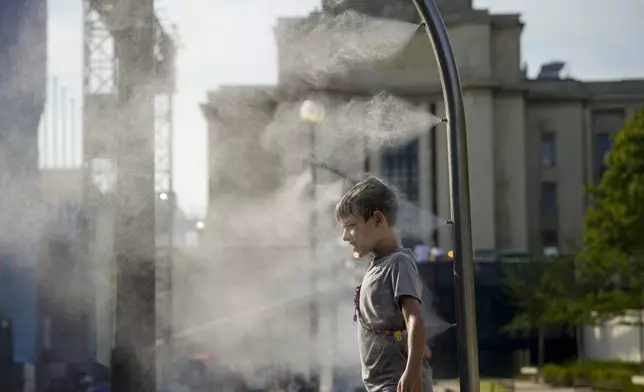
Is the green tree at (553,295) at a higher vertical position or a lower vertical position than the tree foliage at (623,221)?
lower

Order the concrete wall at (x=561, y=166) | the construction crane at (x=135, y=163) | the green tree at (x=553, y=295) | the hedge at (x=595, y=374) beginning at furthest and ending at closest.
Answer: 1. the concrete wall at (x=561, y=166)
2. the green tree at (x=553, y=295)
3. the hedge at (x=595, y=374)
4. the construction crane at (x=135, y=163)

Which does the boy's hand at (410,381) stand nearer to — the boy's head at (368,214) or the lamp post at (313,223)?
the boy's head at (368,214)

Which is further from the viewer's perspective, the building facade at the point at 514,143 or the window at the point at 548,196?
the window at the point at 548,196

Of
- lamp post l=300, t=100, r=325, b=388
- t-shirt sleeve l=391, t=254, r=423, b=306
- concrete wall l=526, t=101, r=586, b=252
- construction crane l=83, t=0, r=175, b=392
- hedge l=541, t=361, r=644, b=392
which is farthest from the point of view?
concrete wall l=526, t=101, r=586, b=252

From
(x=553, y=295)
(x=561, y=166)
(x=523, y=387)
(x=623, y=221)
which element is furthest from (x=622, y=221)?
(x=561, y=166)

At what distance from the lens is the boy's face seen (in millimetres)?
3715

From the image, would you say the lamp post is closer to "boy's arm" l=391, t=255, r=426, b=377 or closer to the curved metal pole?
the curved metal pole

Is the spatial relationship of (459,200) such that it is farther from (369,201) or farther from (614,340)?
(614,340)

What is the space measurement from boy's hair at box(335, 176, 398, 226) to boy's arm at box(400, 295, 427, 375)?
14.6 inches

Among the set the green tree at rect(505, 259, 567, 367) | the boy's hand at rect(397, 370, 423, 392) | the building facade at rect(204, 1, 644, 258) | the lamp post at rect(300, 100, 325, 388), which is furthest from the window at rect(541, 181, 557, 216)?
the boy's hand at rect(397, 370, 423, 392)

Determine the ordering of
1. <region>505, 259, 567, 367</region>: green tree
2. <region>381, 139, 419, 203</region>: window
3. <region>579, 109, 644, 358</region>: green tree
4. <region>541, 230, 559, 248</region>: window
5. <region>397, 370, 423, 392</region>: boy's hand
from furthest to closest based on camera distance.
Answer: <region>541, 230, 559, 248</region>: window < <region>381, 139, 419, 203</region>: window < <region>505, 259, 567, 367</region>: green tree < <region>579, 109, 644, 358</region>: green tree < <region>397, 370, 423, 392</region>: boy's hand

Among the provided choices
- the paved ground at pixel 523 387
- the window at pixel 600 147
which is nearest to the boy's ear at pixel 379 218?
the paved ground at pixel 523 387

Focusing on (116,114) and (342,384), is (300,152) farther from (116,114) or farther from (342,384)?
(342,384)

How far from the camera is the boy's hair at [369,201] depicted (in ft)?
12.1
